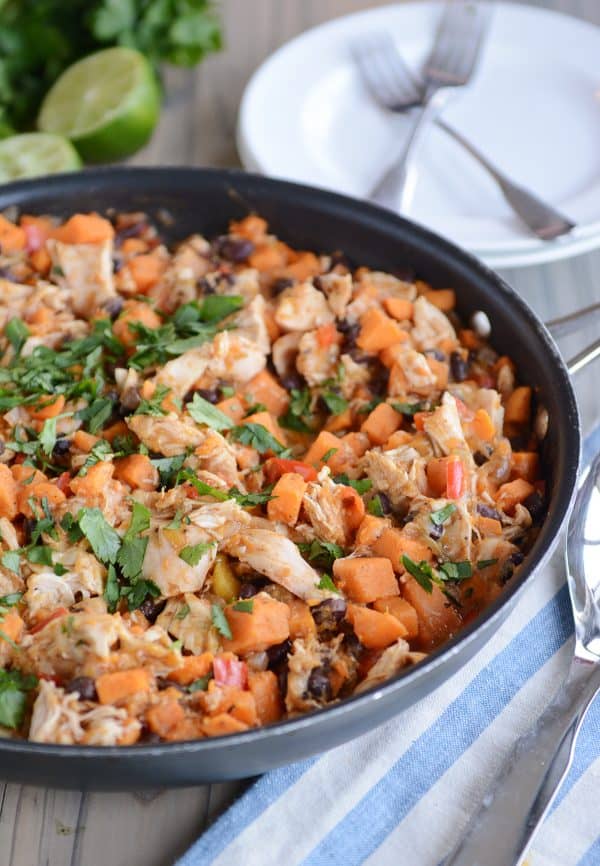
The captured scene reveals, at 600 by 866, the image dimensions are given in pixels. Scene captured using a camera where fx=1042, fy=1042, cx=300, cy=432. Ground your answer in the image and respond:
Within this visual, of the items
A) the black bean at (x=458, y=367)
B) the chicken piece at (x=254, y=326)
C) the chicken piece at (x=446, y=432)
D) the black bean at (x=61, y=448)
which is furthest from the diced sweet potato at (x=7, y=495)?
the black bean at (x=458, y=367)

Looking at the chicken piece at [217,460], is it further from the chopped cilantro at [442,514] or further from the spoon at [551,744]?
the spoon at [551,744]

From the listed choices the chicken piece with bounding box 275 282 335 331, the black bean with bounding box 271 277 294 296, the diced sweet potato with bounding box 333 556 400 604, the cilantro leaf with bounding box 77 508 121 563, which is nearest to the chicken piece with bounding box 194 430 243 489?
the cilantro leaf with bounding box 77 508 121 563

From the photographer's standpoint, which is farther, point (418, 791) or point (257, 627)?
point (418, 791)

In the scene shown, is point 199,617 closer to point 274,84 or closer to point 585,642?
point 585,642

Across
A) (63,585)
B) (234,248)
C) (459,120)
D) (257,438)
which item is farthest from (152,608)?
(459,120)

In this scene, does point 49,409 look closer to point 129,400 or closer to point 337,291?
point 129,400

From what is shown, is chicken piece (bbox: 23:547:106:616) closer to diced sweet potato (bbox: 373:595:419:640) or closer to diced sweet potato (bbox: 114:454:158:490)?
diced sweet potato (bbox: 114:454:158:490)

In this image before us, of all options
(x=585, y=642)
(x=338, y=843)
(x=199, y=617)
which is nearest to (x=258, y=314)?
(x=199, y=617)
